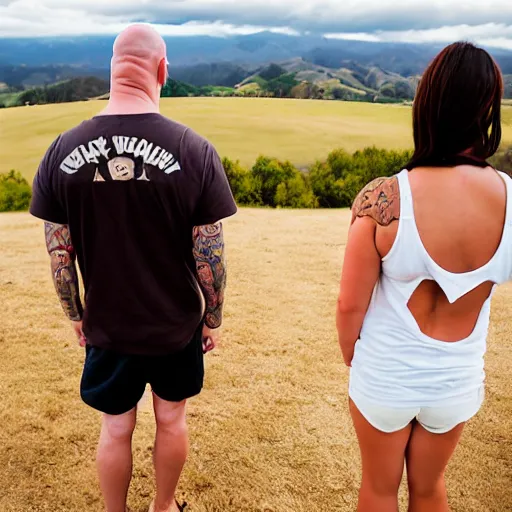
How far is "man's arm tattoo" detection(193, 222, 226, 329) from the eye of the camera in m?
1.86

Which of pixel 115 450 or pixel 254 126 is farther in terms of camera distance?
pixel 254 126

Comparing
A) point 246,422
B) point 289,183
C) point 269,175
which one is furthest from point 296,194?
point 246,422

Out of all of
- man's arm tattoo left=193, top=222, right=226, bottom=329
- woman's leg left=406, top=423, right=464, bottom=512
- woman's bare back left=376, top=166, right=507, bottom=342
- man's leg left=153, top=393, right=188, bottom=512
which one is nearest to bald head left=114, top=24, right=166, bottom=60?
man's arm tattoo left=193, top=222, right=226, bottom=329

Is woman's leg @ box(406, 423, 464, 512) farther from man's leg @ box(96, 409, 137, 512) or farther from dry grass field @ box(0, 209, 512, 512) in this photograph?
man's leg @ box(96, 409, 137, 512)

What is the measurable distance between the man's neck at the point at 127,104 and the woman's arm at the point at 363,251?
2.52 ft

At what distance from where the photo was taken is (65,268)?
1980mm

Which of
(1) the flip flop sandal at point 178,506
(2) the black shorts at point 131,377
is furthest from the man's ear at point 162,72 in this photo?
(1) the flip flop sandal at point 178,506

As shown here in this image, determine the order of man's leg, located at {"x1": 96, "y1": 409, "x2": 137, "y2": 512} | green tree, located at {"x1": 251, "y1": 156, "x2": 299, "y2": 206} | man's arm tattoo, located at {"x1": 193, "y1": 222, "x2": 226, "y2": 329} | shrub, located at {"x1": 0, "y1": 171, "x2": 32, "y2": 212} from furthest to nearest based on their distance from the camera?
1. green tree, located at {"x1": 251, "y1": 156, "x2": 299, "y2": 206}
2. shrub, located at {"x1": 0, "y1": 171, "x2": 32, "y2": 212}
3. man's leg, located at {"x1": 96, "y1": 409, "x2": 137, "y2": 512}
4. man's arm tattoo, located at {"x1": 193, "y1": 222, "x2": 226, "y2": 329}

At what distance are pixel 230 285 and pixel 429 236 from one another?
435 centimetres

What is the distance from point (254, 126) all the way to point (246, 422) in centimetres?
2326

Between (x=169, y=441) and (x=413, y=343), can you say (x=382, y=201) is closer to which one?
(x=413, y=343)

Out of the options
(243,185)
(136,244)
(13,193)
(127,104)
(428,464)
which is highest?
(127,104)

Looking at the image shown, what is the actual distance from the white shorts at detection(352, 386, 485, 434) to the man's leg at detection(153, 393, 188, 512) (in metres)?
0.77

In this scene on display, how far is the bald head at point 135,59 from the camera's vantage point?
1.75m
